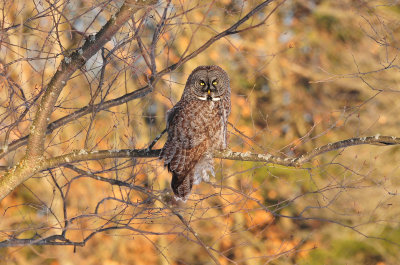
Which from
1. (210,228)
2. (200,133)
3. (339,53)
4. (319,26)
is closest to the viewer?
(200,133)

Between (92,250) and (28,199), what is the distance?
1899mm

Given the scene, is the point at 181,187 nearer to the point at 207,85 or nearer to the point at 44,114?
the point at 207,85

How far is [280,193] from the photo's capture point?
40.5 ft

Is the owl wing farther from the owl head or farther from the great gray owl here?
the owl head

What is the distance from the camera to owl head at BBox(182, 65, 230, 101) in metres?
4.95

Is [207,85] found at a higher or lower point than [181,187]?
higher

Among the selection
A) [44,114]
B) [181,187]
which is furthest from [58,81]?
[181,187]

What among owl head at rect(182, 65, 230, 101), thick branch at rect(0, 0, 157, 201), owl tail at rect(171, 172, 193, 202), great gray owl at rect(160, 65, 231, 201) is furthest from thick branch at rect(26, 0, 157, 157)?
owl head at rect(182, 65, 230, 101)

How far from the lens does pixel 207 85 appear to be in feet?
16.6

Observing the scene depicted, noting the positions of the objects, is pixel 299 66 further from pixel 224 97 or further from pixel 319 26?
pixel 224 97

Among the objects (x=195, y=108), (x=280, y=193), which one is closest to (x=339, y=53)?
(x=280, y=193)

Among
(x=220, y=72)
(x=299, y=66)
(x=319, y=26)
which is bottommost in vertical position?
(x=220, y=72)

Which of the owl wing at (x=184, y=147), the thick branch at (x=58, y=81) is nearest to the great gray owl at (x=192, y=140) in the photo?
the owl wing at (x=184, y=147)

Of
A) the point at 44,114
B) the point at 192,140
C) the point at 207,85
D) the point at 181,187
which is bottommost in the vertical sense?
the point at 181,187
